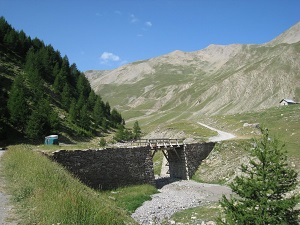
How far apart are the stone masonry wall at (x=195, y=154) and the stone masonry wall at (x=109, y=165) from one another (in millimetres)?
9662

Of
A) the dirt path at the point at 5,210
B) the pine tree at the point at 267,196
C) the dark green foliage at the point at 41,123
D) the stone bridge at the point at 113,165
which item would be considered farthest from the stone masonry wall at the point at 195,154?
the dirt path at the point at 5,210

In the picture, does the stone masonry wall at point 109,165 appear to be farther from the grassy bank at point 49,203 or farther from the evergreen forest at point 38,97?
the evergreen forest at point 38,97

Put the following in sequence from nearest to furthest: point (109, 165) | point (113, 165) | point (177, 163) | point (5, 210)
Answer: point (5, 210), point (109, 165), point (113, 165), point (177, 163)

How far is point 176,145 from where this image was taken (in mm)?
48969

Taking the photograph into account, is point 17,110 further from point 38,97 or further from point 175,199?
point 175,199

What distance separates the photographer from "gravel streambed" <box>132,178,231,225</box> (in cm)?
2736

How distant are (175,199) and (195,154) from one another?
15573mm

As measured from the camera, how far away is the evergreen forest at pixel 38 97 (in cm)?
5246

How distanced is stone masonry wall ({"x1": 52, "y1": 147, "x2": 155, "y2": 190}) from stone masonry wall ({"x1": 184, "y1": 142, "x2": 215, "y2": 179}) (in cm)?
966

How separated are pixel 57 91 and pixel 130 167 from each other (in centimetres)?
5297

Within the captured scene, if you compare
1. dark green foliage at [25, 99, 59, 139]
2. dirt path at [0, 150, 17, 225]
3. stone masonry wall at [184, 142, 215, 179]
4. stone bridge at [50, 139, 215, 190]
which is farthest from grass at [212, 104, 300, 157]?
dark green foliage at [25, 99, 59, 139]

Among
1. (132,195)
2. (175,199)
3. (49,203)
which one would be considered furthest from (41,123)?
(49,203)

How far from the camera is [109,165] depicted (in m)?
37.0

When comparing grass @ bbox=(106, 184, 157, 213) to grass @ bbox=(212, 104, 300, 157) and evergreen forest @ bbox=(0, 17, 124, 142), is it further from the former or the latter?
evergreen forest @ bbox=(0, 17, 124, 142)
